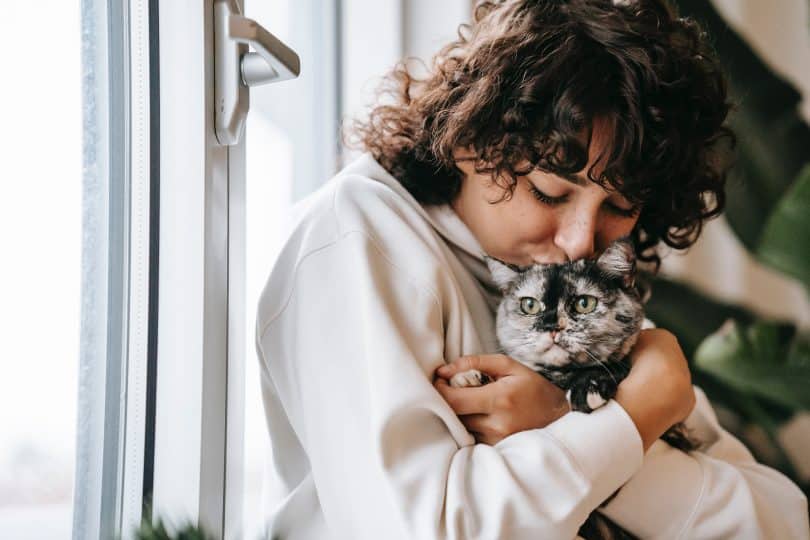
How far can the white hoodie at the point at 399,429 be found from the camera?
801 mm

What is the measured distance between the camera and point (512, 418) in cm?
90

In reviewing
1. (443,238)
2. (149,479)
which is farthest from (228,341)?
(443,238)

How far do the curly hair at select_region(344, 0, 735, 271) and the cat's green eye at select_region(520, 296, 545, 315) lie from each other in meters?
0.17

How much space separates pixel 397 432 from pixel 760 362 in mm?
1391

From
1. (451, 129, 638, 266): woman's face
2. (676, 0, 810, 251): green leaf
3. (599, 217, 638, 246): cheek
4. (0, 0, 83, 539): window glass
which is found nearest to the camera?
(0, 0, 83, 539): window glass

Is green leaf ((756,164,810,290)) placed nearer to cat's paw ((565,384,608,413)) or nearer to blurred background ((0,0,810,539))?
blurred background ((0,0,810,539))

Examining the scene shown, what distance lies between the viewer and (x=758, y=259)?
6.41 ft

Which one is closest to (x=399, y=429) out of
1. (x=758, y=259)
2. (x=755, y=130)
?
(x=758, y=259)

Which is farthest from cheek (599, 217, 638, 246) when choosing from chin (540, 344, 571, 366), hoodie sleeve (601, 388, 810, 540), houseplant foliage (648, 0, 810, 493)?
houseplant foliage (648, 0, 810, 493)

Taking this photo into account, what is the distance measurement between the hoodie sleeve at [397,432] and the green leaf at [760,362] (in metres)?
1.08

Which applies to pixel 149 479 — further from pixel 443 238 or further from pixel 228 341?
pixel 443 238

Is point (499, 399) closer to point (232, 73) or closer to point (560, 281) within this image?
point (560, 281)

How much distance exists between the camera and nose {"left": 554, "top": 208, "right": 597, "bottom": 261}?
1012 millimetres

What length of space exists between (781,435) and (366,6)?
6.08 feet
